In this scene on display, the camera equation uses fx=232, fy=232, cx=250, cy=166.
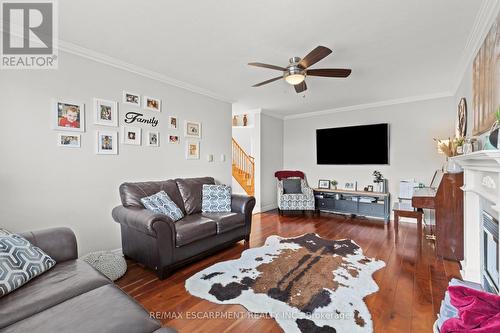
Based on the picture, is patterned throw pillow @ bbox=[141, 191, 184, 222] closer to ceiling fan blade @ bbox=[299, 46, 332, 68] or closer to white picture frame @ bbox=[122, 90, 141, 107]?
white picture frame @ bbox=[122, 90, 141, 107]

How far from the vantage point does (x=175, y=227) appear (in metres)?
2.53

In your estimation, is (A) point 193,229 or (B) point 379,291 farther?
(A) point 193,229

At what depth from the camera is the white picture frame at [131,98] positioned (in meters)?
3.10

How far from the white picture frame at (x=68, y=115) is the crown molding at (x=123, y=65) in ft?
1.88

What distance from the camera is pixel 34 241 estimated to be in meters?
1.71

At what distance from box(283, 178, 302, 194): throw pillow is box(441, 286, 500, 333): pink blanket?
14.1 ft

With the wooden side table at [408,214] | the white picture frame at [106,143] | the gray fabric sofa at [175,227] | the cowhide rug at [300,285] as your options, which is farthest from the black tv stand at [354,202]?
the white picture frame at [106,143]

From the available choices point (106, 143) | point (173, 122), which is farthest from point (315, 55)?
point (106, 143)

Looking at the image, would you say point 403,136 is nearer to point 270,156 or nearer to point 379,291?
point 270,156

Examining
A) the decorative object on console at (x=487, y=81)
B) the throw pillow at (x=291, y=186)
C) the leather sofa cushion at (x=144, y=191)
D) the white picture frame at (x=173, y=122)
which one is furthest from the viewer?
the throw pillow at (x=291, y=186)

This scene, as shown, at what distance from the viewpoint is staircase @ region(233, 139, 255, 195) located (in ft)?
20.2

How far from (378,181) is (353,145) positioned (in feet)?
3.08

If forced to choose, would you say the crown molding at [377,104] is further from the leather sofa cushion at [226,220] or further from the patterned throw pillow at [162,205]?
the patterned throw pillow at [162,205]

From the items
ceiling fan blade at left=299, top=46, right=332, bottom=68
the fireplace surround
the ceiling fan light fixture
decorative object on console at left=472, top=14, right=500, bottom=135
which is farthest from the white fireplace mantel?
the ceiling fan light fixture
